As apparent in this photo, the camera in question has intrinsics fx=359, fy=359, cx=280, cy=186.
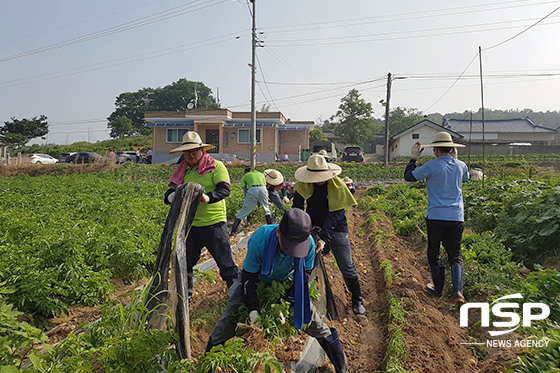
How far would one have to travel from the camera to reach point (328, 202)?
402 cm

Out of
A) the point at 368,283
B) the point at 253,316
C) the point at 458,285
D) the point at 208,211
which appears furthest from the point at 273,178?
the point at 253,316

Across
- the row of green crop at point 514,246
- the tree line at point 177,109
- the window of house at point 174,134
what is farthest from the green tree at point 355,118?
the row of green crop at point 514,246

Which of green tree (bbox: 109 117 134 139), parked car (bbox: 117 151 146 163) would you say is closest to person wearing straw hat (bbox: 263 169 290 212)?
parked car (bbox: 117 151 146 163)

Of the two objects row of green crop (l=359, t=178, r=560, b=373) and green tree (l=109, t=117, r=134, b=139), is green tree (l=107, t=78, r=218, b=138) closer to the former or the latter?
green tree (l=109, t=117, r=134, b=139)

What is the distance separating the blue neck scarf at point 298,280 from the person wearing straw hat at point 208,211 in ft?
4.09

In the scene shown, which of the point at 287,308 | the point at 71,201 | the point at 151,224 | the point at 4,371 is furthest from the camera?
the point at 71,201

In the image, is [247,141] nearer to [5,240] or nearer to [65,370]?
[5,240]

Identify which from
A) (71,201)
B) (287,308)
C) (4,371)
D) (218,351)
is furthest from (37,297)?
(71,201)

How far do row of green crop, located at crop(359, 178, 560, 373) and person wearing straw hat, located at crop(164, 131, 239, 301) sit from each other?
8.96 feet

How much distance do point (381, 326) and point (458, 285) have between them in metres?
1.05

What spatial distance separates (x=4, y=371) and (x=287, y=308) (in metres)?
1.80

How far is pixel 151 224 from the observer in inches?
245

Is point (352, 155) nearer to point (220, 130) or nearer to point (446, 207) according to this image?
point (220, 130)

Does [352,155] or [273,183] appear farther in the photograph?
[352,155]
